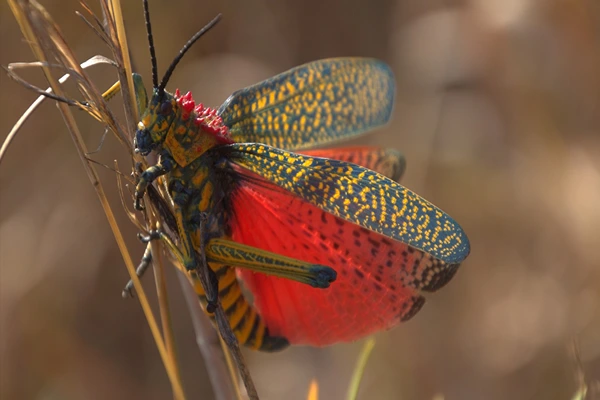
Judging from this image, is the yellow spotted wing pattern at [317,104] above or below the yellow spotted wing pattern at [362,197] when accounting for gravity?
above

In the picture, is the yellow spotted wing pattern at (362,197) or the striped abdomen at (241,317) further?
the striped abdomen at (241,317)

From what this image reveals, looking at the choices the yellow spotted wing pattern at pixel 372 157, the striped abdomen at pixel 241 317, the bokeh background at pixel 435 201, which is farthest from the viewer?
the bokeh background at pixel 435 201

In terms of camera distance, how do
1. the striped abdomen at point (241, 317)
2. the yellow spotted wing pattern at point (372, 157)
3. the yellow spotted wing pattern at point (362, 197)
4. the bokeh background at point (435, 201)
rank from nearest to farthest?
the yellow spotted wing pattern at point (362, 197) → the striped abdomen at point (241, 317) → the yellow spotted wing pattern at point (372, 157) → the bokeh background at point (435, 201)

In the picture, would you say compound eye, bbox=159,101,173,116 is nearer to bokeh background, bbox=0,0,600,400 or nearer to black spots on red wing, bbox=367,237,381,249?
black spots on red wing, bbox=367,237,381,249

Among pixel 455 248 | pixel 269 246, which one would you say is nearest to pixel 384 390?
pixel 269 246

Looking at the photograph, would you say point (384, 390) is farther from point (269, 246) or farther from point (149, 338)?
point (269, 246)

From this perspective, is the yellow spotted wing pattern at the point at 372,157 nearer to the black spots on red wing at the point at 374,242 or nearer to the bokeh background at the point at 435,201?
the black spots on red wing at the point at 374,242

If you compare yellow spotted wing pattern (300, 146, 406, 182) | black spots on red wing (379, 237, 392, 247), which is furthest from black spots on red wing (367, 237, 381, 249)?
yellow spotted wing pattern (300, 146, 406, 182)

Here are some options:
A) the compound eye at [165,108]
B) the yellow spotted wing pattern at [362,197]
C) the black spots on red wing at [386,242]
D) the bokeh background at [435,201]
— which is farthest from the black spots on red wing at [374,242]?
the bokeh background at [435,201]
